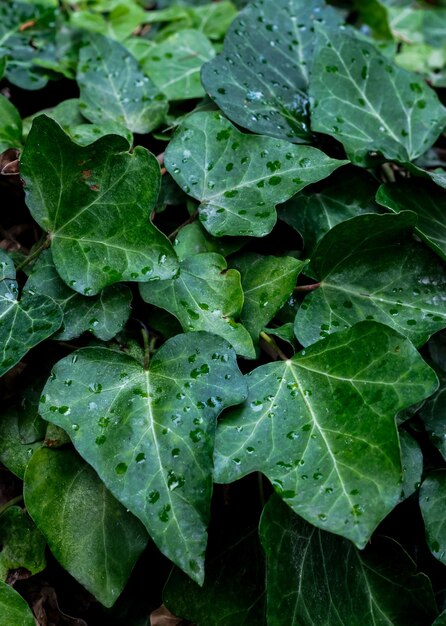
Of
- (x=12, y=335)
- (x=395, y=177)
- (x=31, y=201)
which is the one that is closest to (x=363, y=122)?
(x=395, y=177)

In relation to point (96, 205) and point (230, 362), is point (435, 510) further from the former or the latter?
point (96, 205)

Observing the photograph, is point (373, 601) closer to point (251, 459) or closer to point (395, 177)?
point (251, 459)

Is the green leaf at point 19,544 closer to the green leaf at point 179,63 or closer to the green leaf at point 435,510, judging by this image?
the green leaf at point 435,510

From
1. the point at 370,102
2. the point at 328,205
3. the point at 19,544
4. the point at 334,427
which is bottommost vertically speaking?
the point at 19,544

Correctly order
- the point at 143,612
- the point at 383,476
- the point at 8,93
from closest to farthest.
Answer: the point at 383,476 < the point at 143,612 < the point at 8,93

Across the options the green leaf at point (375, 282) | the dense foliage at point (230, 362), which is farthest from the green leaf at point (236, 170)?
the green leaf at point (375, 282)

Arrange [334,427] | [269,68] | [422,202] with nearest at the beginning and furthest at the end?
[334,427] < [422,202] < [269,68]

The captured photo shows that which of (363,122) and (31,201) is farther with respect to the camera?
(363,122)

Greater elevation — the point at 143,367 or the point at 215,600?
the point at 143,367

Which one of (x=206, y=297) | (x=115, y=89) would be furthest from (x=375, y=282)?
(x=115, y=89)
